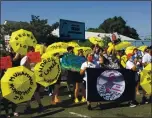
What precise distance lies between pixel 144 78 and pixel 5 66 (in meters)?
3.88

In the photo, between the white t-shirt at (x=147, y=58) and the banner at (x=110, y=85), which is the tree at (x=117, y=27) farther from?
the banner at (x=110, y=85)

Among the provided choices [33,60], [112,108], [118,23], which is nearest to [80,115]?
[112,108]

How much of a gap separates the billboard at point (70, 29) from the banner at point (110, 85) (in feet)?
44.8

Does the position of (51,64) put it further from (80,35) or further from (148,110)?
(80,35)

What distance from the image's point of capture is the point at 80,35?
27.4 meters

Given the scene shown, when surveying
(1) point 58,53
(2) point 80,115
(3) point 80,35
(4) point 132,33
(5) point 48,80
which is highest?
(4) point 132,33

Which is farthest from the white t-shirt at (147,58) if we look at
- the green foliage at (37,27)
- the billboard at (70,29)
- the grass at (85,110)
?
the green foliage at (37,27)

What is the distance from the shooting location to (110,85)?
433 inches

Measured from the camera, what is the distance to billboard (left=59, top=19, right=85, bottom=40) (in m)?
24.8

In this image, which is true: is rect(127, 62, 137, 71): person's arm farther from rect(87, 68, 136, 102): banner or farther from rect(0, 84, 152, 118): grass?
rect(0, 84, 152, 118): grass

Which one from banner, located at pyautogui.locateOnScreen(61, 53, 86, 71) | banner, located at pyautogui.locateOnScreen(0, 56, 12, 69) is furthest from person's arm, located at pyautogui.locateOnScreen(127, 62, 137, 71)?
banner, located at pyautogui.locateOnScreen(0, 56, 12, 69)

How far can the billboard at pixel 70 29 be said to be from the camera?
81.4ft

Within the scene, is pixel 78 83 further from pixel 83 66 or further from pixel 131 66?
pixel 131 66

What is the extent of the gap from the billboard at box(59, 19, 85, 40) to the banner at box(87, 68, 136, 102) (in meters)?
13.7
